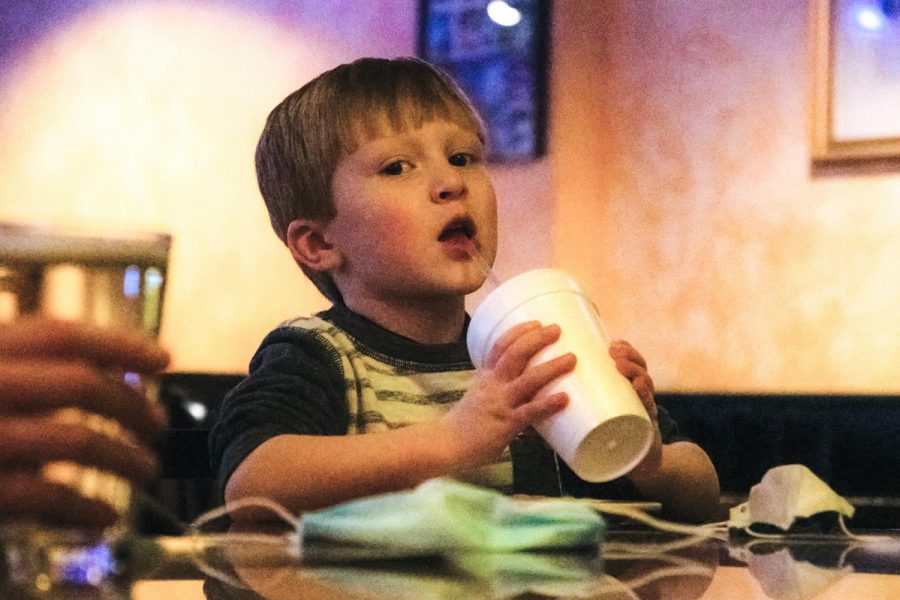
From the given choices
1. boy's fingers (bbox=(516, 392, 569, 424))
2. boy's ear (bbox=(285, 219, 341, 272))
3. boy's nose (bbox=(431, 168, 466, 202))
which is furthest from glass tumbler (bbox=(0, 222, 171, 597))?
boy's ear (bbox=(285, 219, 341, 272))

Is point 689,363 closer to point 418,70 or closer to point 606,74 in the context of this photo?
point 606,74

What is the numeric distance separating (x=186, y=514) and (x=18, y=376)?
0.98 m

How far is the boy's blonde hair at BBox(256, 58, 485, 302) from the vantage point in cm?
111

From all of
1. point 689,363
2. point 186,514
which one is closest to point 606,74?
point 689,363

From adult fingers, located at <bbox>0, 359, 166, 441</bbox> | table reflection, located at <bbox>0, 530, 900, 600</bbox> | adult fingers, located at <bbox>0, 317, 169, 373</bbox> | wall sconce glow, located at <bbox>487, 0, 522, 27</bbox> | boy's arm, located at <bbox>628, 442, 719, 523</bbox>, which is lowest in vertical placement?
boy's arm, located at <bbox>628, 442, 719, 523</bbox>

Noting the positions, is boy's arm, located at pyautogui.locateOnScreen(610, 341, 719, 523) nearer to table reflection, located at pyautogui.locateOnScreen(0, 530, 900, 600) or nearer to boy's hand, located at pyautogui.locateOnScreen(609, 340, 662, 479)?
boy's hand, located at pyautogui.locateOnScreen(609, 340, 662, 479)

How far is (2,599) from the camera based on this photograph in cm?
42

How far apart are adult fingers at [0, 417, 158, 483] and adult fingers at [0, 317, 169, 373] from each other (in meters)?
0.03

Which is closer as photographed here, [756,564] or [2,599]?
[2,599]

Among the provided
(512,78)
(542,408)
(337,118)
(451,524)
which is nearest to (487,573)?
(451,524)

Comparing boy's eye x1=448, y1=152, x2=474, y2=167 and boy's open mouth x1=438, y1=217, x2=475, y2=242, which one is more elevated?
boy's eye x1=448, y1=152, x2=474, y2=167

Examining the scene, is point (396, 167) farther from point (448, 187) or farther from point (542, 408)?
point (542, 408)

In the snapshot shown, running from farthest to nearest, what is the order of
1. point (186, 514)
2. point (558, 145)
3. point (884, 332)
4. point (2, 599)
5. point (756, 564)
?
point (558, 145) → point (884, 332) → point (186, 514) → point (756, 564) → point (2, 599)

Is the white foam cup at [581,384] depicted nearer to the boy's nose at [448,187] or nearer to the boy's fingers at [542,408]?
the boy's fingers at [542,408]
